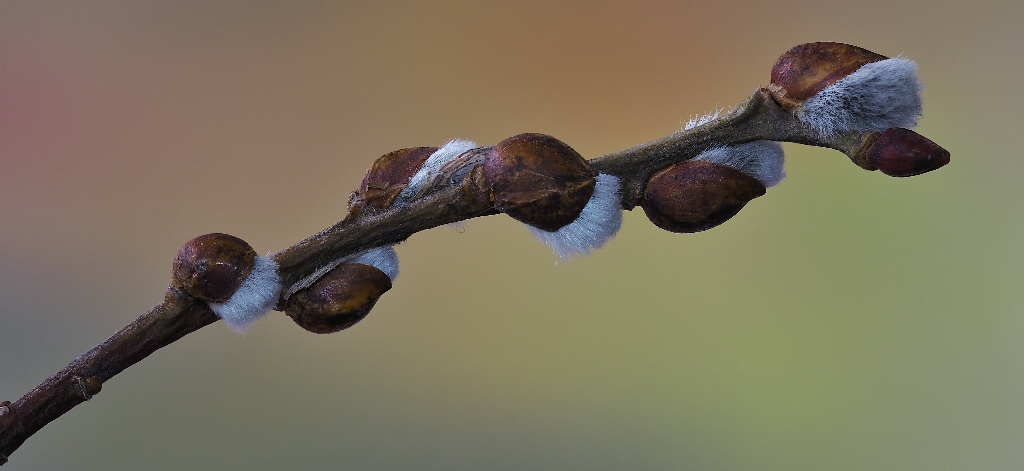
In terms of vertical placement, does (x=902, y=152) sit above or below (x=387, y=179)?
below

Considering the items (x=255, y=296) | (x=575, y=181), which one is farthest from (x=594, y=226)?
(x=255, y=296)

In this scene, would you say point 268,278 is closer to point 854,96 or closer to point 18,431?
point 18,431

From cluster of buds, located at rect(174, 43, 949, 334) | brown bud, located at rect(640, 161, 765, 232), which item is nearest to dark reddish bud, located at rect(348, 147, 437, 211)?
cluster of buds, located at rect(174, 43, 949, 334)

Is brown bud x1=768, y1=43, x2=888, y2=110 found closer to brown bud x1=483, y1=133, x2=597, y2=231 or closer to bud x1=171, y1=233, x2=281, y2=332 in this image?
brown bud x1=483, y1=133, x2=597, y2=231

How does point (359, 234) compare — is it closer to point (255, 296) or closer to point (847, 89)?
point (255, 296)

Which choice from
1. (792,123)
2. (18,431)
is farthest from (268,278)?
(792,123)
